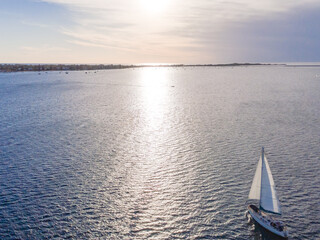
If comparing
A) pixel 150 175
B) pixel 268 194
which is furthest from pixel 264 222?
pixel 150 175

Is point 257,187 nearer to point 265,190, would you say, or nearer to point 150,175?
point 265,190

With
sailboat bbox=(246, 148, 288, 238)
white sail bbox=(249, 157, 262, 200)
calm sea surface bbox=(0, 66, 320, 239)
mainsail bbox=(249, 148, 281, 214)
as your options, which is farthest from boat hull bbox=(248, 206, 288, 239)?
white sail bbox=(249, 157, 262, 200)

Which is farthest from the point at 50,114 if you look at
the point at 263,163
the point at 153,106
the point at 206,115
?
the point at 263,163

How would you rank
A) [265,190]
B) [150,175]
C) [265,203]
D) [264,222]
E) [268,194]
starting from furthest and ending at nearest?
[150,175] < [265,190] < [268,194] < [265,203] < [264,222]

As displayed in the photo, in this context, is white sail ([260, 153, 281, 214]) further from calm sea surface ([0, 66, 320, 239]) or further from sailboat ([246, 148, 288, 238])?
calm sea surface ([0, 66, 320, 239])

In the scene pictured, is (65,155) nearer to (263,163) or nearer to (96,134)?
(96,134)

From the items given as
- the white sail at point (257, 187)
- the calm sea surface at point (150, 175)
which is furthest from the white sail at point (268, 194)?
the calm sea surface at point (150, 175)

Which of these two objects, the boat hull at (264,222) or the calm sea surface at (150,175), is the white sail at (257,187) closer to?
the boat hull at (264,222)
